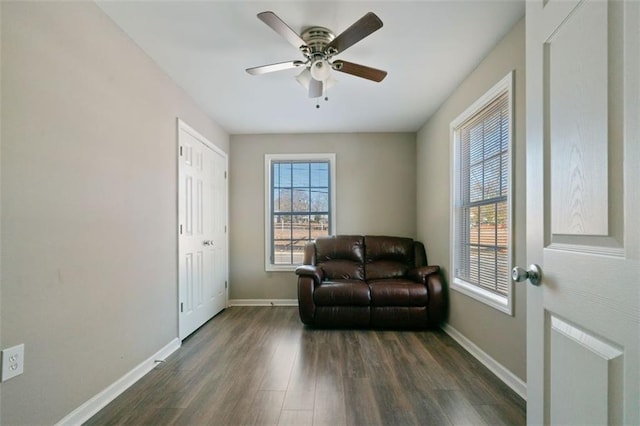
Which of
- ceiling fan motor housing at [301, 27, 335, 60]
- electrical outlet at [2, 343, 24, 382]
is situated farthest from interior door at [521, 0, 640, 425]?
electrical outlet at [2, 343, 24, 382]

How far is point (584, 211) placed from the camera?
2.58 feet

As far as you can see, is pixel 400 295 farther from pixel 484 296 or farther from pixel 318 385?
pixel 318 385

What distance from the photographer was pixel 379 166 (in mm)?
4434

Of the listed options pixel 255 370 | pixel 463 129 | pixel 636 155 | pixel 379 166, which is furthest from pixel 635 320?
pixel 379 166

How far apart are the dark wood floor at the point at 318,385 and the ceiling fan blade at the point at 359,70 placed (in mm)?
2249

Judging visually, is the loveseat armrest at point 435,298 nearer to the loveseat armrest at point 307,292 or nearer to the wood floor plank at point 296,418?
the loveseat armrest at point 307,292

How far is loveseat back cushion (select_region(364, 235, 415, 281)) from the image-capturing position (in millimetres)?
3934

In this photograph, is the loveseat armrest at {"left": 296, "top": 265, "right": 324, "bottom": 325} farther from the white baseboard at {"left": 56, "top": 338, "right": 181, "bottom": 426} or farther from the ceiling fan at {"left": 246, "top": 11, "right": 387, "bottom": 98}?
the ceiling fan at {"left": 246, "top": 11, "right": 387, "bottom": 98}

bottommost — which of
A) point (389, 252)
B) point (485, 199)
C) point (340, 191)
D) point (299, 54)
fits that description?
point (389, 252)

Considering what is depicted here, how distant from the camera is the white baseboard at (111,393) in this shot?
5.49ft

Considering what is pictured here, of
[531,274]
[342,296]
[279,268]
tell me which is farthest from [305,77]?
[279,268]

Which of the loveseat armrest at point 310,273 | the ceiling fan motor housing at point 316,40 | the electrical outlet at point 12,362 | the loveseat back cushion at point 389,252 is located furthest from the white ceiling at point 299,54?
the electrical outlet at point 12,362

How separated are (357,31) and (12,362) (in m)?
2.41

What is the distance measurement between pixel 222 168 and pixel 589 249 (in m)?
4.01
